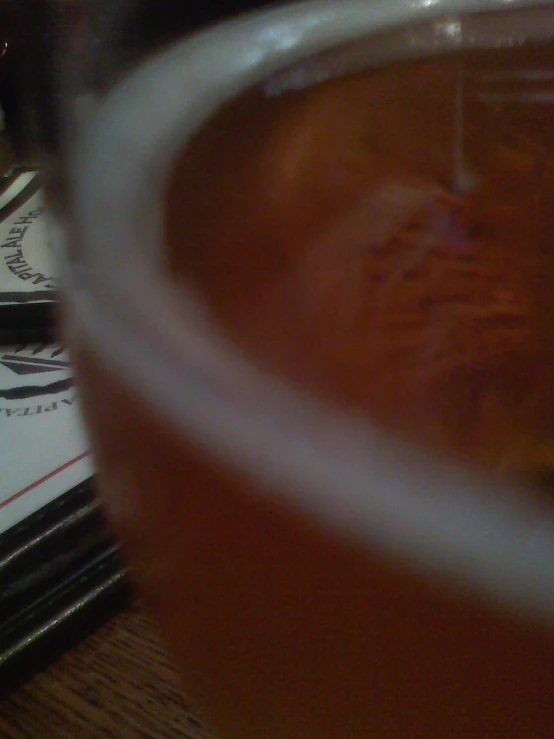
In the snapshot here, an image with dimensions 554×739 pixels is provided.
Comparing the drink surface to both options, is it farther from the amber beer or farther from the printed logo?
the printed logo

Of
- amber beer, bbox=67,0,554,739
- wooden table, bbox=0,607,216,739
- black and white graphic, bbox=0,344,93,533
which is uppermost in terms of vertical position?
amber beer, bbox=67,0,554,739

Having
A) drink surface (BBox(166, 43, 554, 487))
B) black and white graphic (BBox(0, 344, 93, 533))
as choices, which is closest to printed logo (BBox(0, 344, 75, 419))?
black and white graphic (BBox(0, 344, 93, 533))

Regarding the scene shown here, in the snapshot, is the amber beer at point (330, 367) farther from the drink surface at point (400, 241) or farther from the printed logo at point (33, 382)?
the printed logo at point (33, 382)

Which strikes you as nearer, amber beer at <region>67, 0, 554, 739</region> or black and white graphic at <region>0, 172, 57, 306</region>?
amber beer at <region>67, 0, 554, 739</region>

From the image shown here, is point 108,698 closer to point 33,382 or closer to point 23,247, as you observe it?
point 33,382

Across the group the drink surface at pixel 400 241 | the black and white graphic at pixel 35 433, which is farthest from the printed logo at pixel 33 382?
the drink surface at pixel 400 241

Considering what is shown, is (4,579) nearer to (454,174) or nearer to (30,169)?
(454,174)

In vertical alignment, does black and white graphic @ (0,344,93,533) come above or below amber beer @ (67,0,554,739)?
below

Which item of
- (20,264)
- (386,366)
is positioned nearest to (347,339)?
(386,366)
